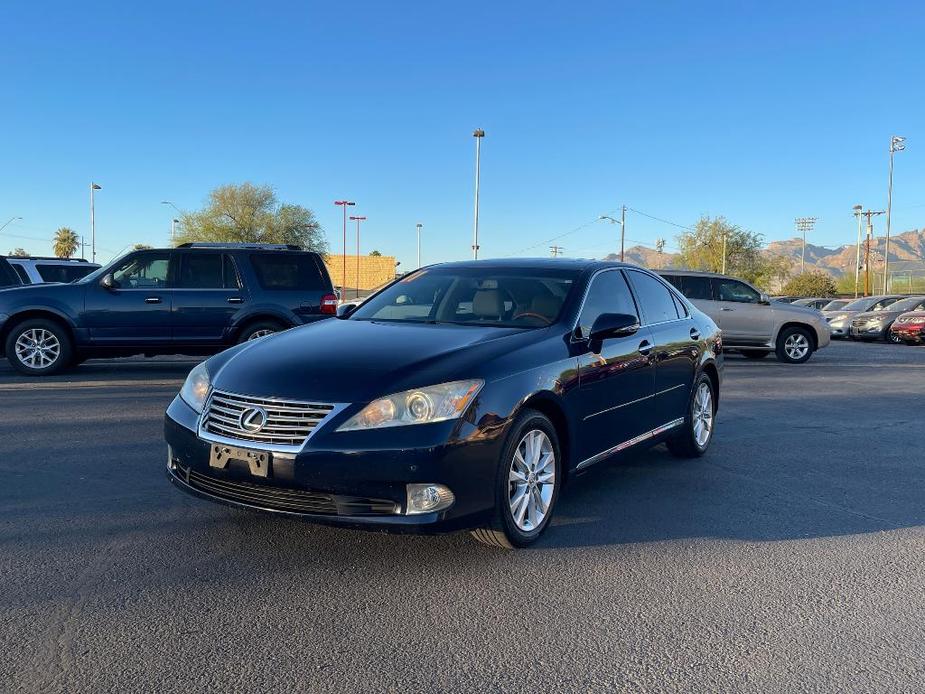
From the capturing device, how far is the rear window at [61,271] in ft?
51.6

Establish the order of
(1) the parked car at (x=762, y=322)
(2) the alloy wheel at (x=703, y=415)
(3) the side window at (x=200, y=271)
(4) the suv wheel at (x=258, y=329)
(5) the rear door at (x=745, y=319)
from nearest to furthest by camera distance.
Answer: (2) the alloy wheel at (x=703, y=415) < (3) the side window at (x=200, y=271) < (4) the suv wheel at (x=258, y=329) < (1) the parked car at (x=762, y=322) < (5) the rear door at (x=745, y=319)

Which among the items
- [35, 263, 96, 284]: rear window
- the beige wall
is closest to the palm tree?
the beige wall

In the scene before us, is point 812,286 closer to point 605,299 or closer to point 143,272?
point 143,272

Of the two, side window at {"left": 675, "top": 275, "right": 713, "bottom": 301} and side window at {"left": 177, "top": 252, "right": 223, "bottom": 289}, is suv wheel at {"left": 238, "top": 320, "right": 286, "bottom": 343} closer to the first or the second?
side window at {"left": 177, "top": 252, "right": 223, "bottom": 289}

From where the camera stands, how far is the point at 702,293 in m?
16.2

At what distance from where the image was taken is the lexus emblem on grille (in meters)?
3.83

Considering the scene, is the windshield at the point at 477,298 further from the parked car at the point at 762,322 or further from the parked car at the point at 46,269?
the parked car at the point at 762,322

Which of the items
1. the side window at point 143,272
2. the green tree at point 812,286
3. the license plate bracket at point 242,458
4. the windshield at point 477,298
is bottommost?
the license plate bracket at point 242,458

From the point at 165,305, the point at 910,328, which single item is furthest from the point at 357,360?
the point at 910,328

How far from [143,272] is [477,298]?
24.3ft

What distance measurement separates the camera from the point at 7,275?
1310 cm

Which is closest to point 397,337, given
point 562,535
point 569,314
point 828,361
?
point 569,314

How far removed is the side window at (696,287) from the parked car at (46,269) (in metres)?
11.6

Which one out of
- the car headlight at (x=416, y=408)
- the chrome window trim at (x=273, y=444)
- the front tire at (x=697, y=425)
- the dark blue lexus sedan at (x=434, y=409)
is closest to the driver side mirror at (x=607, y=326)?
the dark blue lexus sedan at (x=434, y=409)
